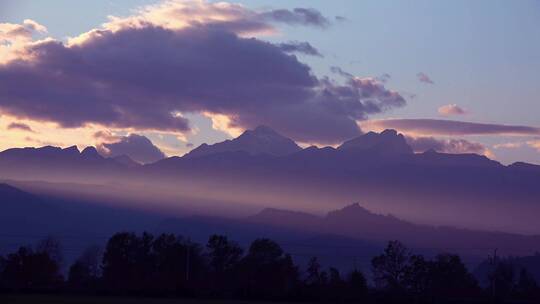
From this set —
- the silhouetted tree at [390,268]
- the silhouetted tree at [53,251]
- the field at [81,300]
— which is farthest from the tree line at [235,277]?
the field at [81,300]

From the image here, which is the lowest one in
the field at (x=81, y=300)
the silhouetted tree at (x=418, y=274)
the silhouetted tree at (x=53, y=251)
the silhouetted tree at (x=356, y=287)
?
the field at (x=81, y=300)

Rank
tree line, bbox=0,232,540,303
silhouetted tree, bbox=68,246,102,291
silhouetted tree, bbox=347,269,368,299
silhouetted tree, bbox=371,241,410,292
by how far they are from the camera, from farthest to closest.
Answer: silhouetted tree, bbox=371,241,410,292
silhouetted tree, bbox=68,246,102,291
silhouetted tree, bbox=347,269,368,299
tree line, bbox=0,232,540,303

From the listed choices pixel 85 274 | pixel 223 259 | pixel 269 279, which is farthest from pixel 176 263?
pixel 85 274

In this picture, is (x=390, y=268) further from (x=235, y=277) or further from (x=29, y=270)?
(x=29, y=270)

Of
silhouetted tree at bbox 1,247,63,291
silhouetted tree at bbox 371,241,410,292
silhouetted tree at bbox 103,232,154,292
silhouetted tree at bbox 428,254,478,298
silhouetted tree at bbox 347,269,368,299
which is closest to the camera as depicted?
silhouetted tree at bbox 347,269,368,299

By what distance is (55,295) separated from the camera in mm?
39906

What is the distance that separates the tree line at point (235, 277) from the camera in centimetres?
4316

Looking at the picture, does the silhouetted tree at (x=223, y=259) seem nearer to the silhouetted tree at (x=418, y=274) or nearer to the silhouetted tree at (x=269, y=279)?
the silhouetted tree at (x=269, y=279)

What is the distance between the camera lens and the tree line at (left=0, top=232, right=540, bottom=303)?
1699 inches

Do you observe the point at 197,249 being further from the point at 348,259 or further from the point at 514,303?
the point at 348,259

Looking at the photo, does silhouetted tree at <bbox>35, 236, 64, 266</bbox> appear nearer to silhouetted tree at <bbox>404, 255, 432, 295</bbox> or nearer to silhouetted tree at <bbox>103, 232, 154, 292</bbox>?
silhouetted tree at <bbox>103, 232, 154, 292</bbox>

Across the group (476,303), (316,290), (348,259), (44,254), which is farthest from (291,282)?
(348,259)

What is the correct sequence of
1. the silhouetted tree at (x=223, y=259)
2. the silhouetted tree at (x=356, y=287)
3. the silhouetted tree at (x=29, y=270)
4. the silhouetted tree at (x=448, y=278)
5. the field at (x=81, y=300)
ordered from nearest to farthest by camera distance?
the field at (x=81, y=300)
the silhouetted tree at (x=356, y=287)
the silhouetted tree at (x=29, y=270)
the silhouetted tree at (x=223, y=259)
the silhouetted tree at (x=448, y=278)

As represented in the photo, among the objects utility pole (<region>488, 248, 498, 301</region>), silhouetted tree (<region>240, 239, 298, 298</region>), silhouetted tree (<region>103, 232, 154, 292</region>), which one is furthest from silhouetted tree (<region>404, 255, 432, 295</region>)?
silhouetted tree (<region>103, 232, 154, 292</region>)
